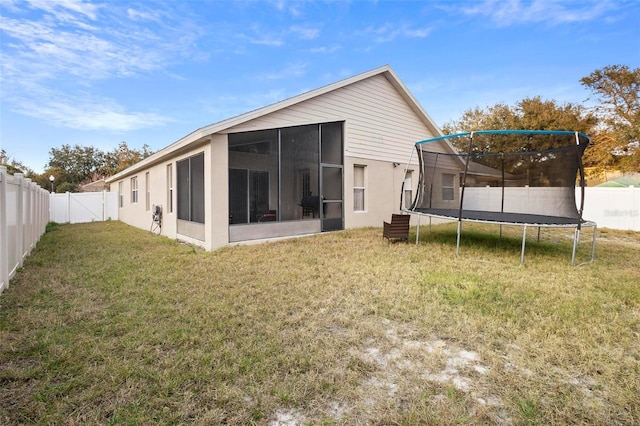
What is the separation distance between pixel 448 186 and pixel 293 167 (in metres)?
5.90

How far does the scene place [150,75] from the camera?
44.6 ft

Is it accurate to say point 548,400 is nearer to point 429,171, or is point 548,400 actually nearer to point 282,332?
point 282,332

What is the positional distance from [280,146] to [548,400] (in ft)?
24.5

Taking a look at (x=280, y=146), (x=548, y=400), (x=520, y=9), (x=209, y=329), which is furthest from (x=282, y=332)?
(x=520, y=9)

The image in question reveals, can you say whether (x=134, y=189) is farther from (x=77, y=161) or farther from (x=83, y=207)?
(x=77, y=161)

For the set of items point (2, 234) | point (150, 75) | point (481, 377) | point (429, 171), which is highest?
point (150, 75)

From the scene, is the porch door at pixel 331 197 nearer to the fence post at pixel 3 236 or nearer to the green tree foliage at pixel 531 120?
the fence post at pixel 3 236

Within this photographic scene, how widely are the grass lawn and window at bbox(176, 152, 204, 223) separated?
266 cm

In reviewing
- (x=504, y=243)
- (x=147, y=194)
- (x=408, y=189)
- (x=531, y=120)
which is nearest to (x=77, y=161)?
(x=147, y=194)

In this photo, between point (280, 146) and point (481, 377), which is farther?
point (280, 146)

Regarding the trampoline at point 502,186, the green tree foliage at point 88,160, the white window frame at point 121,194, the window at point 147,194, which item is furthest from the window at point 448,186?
the green tree foliage at point 88,160

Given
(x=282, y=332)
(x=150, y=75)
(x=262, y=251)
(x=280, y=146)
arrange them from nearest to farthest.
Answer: (x=282, y=332) < (x=262, y=251) < (x=280, y=146) < (x=150, y=75)

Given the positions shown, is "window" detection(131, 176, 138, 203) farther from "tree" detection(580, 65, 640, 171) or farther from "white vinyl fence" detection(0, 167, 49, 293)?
"tree" detection(580, 65, 640, 171)

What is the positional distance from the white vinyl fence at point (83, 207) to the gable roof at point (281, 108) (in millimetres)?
5994
